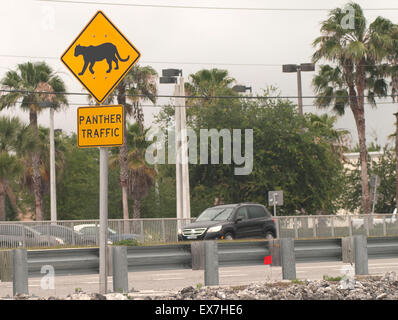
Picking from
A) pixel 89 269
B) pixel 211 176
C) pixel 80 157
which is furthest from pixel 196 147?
pixel 89 269

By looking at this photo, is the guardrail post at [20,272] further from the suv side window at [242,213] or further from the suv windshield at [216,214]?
the suv side window at [242,213]

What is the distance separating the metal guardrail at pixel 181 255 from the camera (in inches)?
465

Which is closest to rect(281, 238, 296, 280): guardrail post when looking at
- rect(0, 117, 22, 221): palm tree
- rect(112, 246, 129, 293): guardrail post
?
rect(112, 246, 129, 293): guardrail post

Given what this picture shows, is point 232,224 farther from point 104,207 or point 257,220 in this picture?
point 104,207

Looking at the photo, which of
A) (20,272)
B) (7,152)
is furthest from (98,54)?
(7,152)

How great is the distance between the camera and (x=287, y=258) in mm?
13188

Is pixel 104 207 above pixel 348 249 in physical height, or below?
above

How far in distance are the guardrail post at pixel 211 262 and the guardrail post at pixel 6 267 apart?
3.01 m

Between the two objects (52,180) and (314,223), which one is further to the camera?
(52,180)

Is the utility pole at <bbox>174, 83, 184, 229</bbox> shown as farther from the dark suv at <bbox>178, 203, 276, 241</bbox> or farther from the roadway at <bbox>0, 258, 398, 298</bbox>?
the roadway at <bbox>0, 258, 398, 298</bbox>

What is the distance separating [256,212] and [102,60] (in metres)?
16.6

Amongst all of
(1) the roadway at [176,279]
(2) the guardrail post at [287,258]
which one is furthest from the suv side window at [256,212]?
(2) the guardrail post at [287,258]

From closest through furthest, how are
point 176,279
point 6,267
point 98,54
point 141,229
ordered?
point 98,54, point 6,267, point 176,279, point 141,229

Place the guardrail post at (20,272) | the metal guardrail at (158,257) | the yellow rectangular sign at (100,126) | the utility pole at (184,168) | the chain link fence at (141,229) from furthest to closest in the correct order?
1. the utility pole at (184,168)
2. the chain link fence at (141,229)
3. the metal guardrail at (158,257)
4. the guardrail post at (20,272)
5. the yellow rectangular sign at (100,126)
